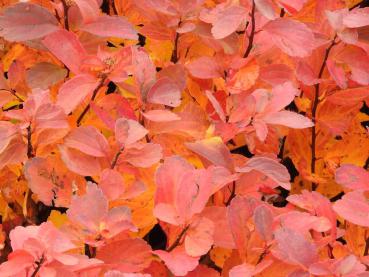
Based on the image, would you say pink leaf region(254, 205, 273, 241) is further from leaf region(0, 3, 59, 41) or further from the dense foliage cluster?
leaf region(0, 3, 59, 41)

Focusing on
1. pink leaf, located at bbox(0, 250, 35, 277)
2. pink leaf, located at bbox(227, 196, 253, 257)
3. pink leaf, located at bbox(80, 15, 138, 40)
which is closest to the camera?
pink leaf, located at bbox(0, 250, 35, 277)

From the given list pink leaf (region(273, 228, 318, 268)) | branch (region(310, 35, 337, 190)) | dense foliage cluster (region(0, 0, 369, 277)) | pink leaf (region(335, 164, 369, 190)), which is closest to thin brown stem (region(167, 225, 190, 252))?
dense foliage cluster (region(0, 0, 369, 277))

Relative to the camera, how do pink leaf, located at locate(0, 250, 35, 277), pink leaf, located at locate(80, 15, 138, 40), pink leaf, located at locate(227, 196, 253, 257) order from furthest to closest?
pink leaf, located at locate(80, 15, 138, 40) < pink leaf, located at locate(227, 196, 253, 257) < pink leaf, located at locate(0, 250, 35, 277)

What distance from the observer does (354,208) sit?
755mm

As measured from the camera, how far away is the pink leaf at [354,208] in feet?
2.43

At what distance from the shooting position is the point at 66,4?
85cm

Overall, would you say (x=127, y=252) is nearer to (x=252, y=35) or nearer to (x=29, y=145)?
(x=29, y=145)

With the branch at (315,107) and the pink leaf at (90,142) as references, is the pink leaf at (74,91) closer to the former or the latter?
the pink leaf at (90,142)

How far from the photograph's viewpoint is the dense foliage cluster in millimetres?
671

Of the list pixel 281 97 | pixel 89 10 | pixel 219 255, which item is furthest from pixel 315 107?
pixel 89 10

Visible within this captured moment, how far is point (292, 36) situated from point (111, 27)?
23 centimetres

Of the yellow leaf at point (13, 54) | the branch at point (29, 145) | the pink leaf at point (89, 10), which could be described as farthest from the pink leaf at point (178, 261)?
the yellow leaf at point (13, 54)

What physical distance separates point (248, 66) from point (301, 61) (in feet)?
0.35

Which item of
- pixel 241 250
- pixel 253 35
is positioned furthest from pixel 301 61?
pixel 241 250
